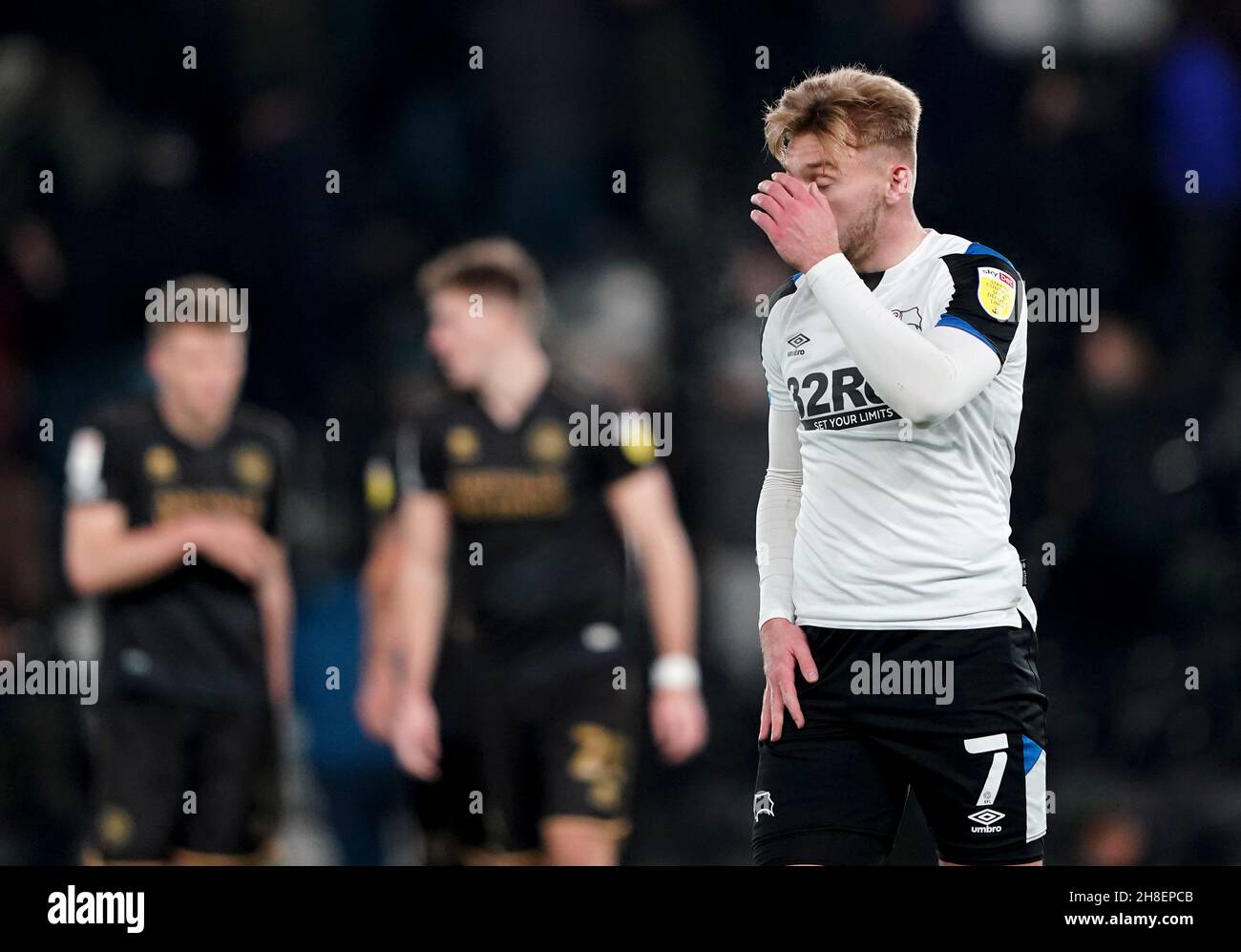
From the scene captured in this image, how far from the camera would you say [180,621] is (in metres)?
6.24

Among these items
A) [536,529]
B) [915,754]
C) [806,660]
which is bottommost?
[915,754]

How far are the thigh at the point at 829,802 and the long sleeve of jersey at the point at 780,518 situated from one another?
282 millimetres

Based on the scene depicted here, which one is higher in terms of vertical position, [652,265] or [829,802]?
[652,265]

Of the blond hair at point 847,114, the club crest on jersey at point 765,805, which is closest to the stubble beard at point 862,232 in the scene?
the blond hair at point 847,114

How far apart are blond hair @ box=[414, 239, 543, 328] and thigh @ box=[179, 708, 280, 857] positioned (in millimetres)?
1727

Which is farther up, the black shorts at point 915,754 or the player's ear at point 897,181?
the player's ear at point 897,181

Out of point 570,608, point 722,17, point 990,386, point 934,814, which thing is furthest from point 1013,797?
point 722,17

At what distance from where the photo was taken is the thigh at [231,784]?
6191 millimetres

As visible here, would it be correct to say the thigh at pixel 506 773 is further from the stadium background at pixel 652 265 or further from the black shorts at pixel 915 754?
the black shorts at pixel 915 754

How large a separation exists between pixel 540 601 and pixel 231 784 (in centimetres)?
129

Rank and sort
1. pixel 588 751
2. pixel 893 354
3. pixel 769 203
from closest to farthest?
pixel 893 354
pixel 769 203
pixel 588 751

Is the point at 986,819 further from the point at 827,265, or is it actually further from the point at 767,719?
the point at 827,265

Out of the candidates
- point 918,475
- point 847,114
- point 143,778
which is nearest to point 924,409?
point 918,475

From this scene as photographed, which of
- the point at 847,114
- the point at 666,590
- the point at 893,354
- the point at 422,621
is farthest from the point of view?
the point at 422,621
